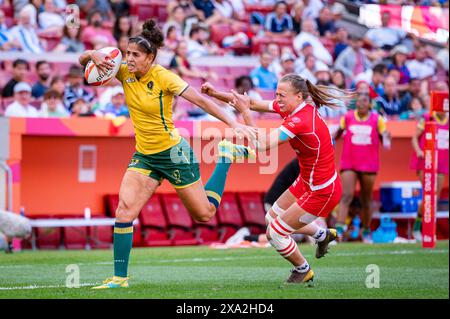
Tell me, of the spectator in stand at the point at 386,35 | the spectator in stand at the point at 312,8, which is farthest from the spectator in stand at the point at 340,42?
the spectator in stand at the point at 386,35

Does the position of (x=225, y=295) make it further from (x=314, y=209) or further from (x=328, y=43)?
(x=328, y=43)

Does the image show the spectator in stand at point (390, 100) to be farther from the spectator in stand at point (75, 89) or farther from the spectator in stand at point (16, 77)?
the spectator in stand at point (16, 77)

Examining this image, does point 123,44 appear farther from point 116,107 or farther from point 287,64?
point 287,64

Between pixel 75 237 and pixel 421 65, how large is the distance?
9.69 m

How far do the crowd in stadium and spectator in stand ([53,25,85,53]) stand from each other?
0.06 feet

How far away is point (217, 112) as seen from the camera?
9.55 m

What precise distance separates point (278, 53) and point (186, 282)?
11.0 meters

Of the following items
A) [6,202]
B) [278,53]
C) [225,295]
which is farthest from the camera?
[278,53]

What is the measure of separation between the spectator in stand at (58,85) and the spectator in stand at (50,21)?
Result: 2415mm

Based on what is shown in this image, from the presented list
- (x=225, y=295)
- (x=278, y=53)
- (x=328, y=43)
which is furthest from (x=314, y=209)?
(x=328, y=43)

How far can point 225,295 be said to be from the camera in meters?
9.28

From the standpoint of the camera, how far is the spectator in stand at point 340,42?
22047 mm

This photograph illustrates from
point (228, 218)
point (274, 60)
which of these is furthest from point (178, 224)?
point (274, 60)

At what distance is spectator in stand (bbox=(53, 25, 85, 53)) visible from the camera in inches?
744
